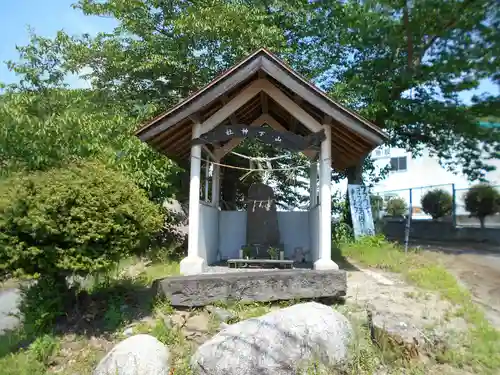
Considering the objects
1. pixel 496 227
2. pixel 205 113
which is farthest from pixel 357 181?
pixel 205 113

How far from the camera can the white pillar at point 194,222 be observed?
7770 millimetres

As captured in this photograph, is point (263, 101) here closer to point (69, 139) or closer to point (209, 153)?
point (209, 153)

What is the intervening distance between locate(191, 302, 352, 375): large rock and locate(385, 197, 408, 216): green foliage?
60.4 ft

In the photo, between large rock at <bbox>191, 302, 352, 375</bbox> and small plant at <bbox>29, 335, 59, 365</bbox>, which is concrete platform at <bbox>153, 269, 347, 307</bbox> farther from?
small plant at <bbox>29, 335, 59, 365</bbox>

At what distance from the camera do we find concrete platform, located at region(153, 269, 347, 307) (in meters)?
6.43

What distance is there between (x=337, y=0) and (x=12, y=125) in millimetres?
12472

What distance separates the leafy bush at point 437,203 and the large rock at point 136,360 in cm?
1755

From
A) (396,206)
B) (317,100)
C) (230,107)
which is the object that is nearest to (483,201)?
(396,206)

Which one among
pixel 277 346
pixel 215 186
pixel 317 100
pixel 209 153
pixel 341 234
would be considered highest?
pixel 317 100

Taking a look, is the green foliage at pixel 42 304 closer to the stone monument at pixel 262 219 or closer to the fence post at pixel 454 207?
the stone monument at pixel 262 219

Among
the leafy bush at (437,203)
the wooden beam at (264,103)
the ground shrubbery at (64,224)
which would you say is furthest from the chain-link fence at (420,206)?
the ground shrubbery at (64,224)

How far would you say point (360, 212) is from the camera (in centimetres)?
1321

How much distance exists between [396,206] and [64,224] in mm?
20396

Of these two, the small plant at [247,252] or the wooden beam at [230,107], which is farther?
the small plant at [247,252]
